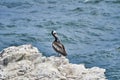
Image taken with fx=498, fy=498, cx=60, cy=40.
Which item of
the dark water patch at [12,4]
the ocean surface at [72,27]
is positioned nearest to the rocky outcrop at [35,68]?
the ocean surface at [72,27]

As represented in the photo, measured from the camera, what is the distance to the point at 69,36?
37.8 meters

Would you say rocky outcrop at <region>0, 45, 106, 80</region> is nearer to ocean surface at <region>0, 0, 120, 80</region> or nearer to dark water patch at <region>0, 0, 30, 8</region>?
ocean surface at <region>0, 0, 120, 80</region>

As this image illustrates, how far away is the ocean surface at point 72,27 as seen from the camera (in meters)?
33.0

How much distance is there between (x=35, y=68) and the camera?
58.0 ft

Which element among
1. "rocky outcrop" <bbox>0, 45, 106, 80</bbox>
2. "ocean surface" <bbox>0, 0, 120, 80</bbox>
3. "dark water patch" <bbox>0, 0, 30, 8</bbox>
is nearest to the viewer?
"rocky outcrop" <bbox>0, 45, 106, 80</bbox>

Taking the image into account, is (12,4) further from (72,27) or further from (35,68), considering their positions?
(35,68)

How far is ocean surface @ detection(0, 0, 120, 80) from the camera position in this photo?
Answer: 32969mm

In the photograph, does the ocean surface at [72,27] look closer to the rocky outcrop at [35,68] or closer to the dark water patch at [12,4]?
the dark water patch at [12,4]

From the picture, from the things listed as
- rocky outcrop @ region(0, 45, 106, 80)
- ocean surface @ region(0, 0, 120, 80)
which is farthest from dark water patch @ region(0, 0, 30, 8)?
rocky outcrop @ region(0, 45, 106, 80)

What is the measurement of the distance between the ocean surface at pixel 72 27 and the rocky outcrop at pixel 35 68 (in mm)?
10920

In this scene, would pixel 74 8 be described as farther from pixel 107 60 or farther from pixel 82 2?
pixel 107 60

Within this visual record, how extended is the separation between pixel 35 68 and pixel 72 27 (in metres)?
22.3

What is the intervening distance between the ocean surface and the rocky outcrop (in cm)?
1092

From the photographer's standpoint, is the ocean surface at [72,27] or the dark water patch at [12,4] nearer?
the ocean surface at [72,27]
